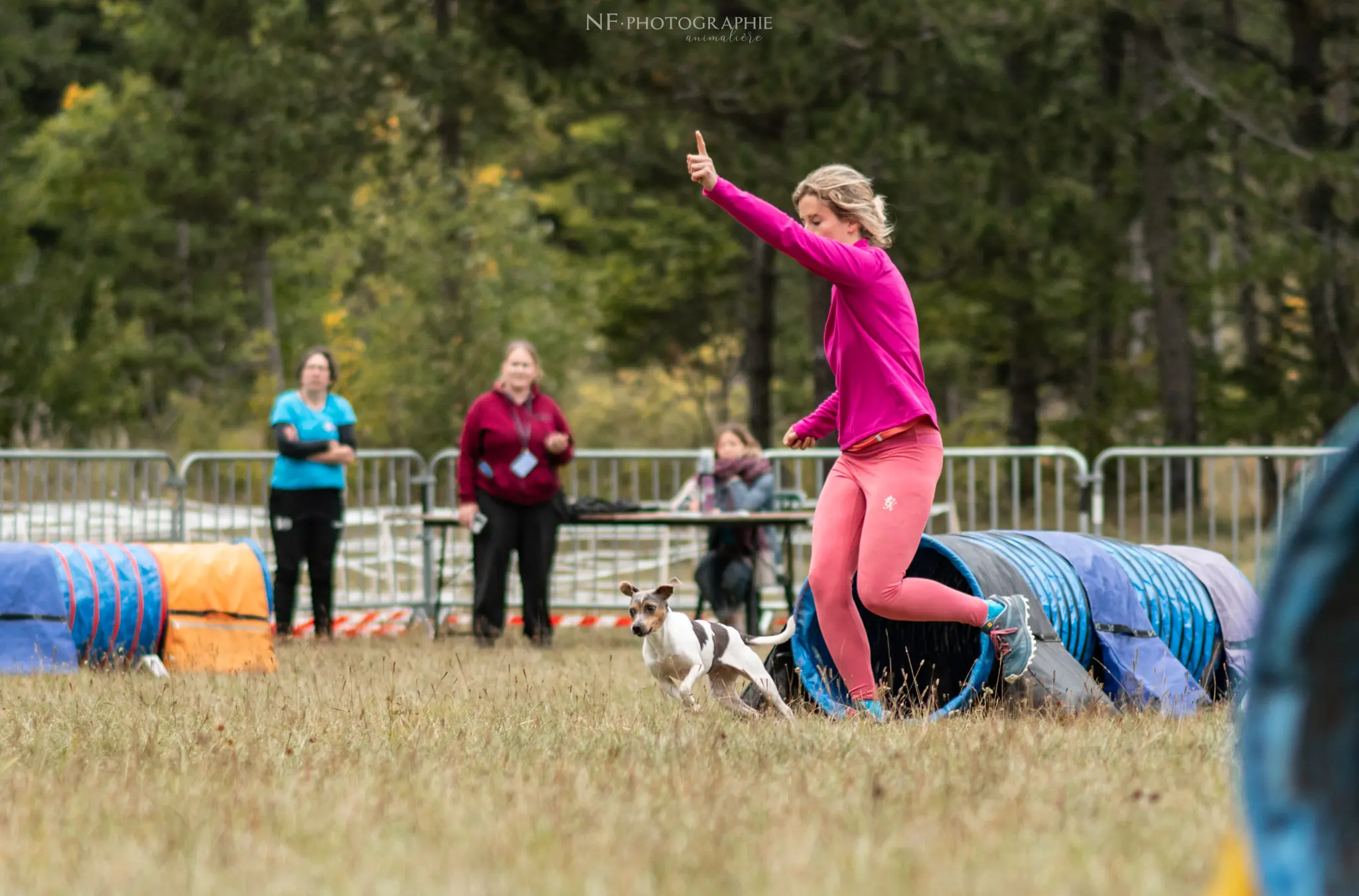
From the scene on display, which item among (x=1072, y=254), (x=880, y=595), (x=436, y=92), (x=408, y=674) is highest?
(x=436, y=92)

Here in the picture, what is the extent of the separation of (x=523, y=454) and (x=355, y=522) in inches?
144

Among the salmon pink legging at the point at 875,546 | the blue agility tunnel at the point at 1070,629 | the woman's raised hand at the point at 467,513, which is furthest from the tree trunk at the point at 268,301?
the salmon pink legging at the point at 875,546

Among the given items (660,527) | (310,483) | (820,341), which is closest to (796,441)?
(310,483)

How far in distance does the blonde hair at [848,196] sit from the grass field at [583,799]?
168cm

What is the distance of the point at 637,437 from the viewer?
106 ft

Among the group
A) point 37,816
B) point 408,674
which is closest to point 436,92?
point 408,674

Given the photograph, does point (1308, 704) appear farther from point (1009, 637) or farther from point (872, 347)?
point (1009, 637)

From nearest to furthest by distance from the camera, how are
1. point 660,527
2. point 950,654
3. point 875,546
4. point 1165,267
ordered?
point 875,546 < point 950,654 < point 660,527 < point 1165,267

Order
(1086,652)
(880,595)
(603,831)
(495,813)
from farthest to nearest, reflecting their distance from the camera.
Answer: (1086,652), (880,595), (495,813), (603,831)

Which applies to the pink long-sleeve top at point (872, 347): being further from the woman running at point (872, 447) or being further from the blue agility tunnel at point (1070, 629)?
the blue agility tunnel at point (1070, 629)

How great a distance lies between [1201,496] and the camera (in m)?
15.2

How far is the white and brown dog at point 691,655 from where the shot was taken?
605cm

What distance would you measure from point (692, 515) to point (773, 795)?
6359 millimetres

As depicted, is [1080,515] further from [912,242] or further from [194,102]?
[194,102]
